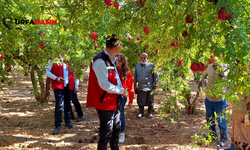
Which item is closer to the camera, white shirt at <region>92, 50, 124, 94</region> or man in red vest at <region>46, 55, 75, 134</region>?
white shirt at <region>92, 50, 124, 94</region>

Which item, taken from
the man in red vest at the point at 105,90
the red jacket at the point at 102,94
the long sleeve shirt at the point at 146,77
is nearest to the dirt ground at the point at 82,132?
the long sleeve shirt at the point at 146,77

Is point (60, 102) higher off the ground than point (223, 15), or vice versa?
point (223, 15)

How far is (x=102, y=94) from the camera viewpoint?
2840mm

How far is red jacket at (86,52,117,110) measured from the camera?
2826 mm

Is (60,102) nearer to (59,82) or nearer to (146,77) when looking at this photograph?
(59,82)

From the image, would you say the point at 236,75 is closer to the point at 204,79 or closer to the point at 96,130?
the point at 204,79

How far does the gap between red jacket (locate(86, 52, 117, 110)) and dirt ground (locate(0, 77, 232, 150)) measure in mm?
1578

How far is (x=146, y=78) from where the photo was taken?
251 inches

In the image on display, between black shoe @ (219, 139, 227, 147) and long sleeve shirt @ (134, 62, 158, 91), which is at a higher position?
long sleeve shirt @ (134, 62, 158, 91)

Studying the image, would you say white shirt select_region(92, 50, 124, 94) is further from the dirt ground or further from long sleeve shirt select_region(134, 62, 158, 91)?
long sleeve shirt select_region(134, 62, 158, 91)

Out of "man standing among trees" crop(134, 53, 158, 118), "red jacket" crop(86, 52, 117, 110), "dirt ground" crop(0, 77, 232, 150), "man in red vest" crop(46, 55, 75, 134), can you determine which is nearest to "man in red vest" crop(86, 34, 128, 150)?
"red jacket" crop(86, 52, 117, 110)

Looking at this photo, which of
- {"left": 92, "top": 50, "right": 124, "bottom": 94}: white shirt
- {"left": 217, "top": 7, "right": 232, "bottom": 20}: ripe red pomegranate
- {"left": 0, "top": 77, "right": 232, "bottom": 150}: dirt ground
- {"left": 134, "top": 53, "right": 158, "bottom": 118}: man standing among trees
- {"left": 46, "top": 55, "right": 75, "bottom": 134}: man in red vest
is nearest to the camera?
{"left": 217, "top": 7, "right": 232, "bottom": 20}: ripe red pomegranate

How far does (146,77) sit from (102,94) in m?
3.66

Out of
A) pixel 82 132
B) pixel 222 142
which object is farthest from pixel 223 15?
pixel 82 132
